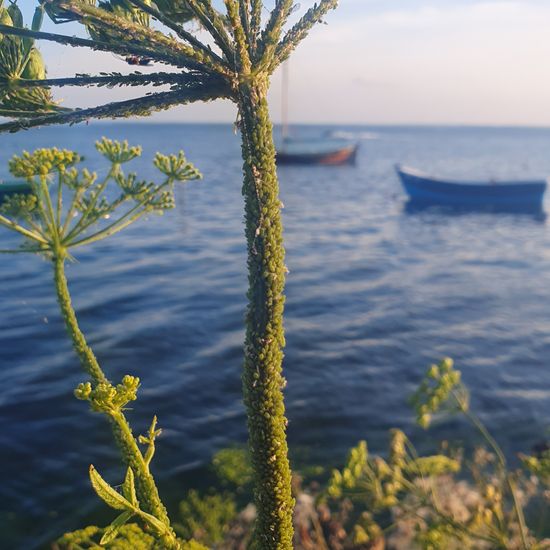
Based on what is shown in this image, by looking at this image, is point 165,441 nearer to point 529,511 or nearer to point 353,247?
point 529,511

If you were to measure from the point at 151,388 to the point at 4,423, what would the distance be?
4838mm

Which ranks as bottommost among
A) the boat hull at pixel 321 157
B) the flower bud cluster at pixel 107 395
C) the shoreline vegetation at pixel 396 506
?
the boat hull at pixel 321 157

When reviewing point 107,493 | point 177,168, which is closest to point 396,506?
point 177,168

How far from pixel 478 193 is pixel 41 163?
6156 cm

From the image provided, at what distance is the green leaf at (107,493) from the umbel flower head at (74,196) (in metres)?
3.59

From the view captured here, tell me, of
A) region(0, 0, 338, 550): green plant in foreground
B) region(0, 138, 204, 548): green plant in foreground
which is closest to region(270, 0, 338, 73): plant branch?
region(0, 0, 338, 550): green plant in foreground

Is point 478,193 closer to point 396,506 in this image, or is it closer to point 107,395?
point 396,506

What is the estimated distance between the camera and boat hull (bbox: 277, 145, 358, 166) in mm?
112188

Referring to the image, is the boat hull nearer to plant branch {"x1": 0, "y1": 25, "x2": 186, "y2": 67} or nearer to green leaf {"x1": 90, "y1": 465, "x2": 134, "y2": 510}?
plant branch {"x1": 0, "y1": 25, "x2": 186, "y2": 67}

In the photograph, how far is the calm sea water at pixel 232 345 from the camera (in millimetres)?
17203

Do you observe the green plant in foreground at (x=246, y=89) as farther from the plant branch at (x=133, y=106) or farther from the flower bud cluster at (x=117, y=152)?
the flower bud cluster at (x=117, y=152)

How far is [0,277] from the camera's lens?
34.8m

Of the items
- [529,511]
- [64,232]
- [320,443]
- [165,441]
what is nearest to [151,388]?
[165,441]

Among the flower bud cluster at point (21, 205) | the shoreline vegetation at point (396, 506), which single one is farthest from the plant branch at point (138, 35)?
the shoreline vegetation at point (396, 506)
